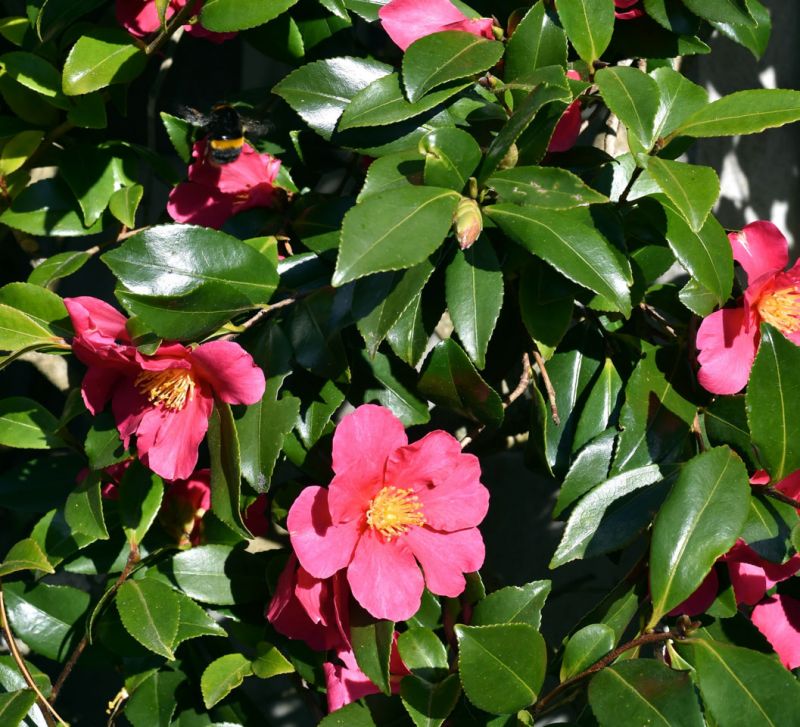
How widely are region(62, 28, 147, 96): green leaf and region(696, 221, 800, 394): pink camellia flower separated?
0.69 metres

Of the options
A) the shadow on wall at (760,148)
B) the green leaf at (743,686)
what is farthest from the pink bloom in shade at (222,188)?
the shadow on wall at (760,148)

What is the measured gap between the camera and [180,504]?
1207 millimetres

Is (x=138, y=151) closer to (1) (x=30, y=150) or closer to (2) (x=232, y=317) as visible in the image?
(1) (x=30, y=150)

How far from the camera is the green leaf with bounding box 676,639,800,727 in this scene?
89 centimetres

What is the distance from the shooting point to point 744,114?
949mm

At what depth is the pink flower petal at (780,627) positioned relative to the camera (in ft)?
3.63

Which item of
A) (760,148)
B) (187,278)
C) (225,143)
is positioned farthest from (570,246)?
(760,148)

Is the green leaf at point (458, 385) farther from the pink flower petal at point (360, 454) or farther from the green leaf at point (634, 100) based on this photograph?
the green leaf at point (634, 100)

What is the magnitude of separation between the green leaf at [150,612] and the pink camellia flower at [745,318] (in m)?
0.59

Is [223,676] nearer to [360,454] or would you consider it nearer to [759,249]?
[360,454]

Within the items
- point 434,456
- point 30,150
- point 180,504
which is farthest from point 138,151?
point 434,456

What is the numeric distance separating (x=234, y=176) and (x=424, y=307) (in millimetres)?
312

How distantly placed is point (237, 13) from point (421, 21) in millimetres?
202

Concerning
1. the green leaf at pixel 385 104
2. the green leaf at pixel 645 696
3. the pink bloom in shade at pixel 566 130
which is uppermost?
the green leaf at pixel 385 104
